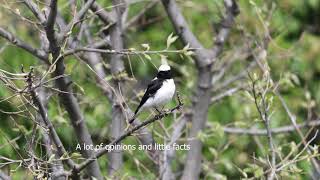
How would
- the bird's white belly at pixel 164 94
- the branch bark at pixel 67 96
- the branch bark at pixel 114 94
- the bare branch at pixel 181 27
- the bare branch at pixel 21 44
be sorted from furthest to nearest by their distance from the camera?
the bare branch at pixel 181 27
the branch bark at pixel 114 94
the bird's white belly at pixel 164 94
the bare branch at pixel 21 44
the branch bark at pixel 67 96

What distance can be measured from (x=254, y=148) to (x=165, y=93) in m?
3.36

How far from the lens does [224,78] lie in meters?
7.72

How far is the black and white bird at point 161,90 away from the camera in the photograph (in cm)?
445

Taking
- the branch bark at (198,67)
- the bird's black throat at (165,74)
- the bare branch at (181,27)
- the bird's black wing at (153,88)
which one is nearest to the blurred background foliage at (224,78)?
the branch bark at (198,67)

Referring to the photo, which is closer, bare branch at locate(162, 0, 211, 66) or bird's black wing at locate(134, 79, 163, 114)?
bird's black wing at locate(134, 79, 163, 114)

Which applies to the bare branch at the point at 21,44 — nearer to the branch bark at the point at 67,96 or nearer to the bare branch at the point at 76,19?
the branch bark at the point at 67,96

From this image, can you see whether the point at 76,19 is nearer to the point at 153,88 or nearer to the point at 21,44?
the point at 21,44

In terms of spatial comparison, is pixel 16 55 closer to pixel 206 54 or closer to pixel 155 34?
pixel 206 54

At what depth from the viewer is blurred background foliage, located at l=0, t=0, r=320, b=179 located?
5551 millimetres

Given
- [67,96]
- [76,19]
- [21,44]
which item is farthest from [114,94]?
[76,19]

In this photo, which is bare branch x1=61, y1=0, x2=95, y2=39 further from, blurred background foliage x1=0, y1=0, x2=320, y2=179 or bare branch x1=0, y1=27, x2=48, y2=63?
blurred background foliage x1=0, y1=0, x2=320, y2=179


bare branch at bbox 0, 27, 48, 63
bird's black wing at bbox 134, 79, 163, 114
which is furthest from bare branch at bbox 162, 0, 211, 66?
bare branch at bbox 0, 27, 48, 63

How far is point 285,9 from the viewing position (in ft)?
24.7

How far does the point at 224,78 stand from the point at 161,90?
3.31m
